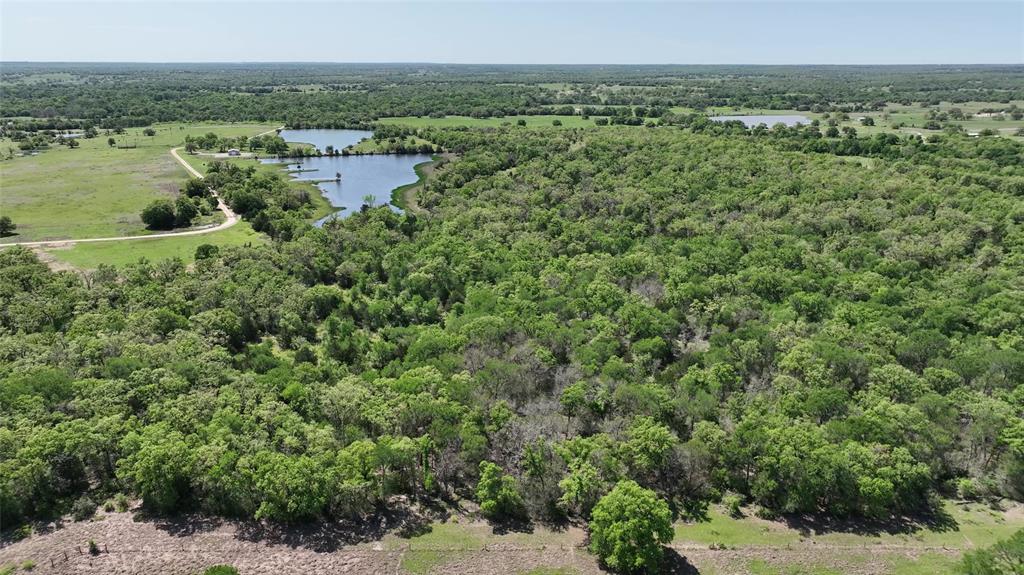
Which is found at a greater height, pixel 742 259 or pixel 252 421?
pixel 742 259

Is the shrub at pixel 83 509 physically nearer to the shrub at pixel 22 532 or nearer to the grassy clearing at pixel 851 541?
the shrub at pixel 22 532

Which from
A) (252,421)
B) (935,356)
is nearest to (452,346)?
(252,421)

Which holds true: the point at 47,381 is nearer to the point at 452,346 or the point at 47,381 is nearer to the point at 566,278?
the point at 452,346

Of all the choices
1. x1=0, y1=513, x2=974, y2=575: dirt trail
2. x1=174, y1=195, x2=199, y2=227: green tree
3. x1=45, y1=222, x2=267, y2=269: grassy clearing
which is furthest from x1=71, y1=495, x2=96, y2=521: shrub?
x1=174, y1=195, x2=199, y2=227: green tree

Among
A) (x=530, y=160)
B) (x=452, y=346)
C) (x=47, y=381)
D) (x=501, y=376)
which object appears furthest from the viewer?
(x=530, y=160)

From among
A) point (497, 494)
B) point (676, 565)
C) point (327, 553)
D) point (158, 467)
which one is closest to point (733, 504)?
point (676, 565)

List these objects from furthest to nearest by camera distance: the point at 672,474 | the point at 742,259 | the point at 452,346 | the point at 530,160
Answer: the point at 530,160
the point at 742,259
the point at 452,346
the point at 672,474

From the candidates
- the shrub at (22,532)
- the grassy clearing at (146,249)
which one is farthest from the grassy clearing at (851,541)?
the grassy clearing at (146,249)

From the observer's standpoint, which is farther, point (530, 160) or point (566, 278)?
point (530, 160)
